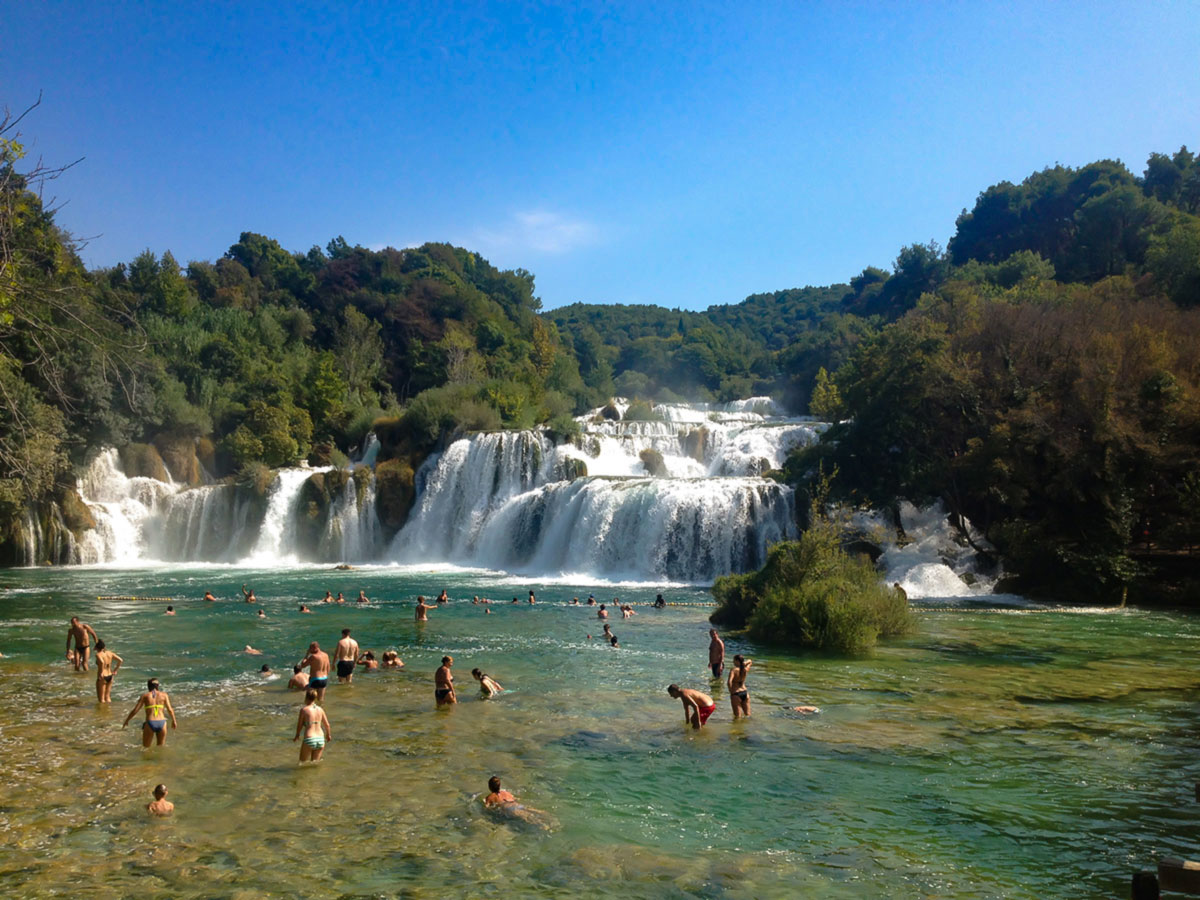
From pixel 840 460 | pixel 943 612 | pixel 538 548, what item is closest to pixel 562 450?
pixel 538 548

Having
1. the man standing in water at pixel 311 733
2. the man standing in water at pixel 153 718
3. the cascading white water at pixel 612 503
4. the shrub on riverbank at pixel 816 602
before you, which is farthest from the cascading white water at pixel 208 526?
the man standing in water at pixel 311 733

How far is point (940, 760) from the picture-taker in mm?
10062

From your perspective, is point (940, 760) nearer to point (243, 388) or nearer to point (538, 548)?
point (538, 548)

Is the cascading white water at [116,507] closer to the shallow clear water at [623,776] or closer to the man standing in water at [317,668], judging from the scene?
the shallow clear water at [623,776]

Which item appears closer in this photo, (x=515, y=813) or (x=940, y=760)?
(x=515, y=813)

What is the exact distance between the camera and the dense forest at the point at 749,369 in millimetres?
23641

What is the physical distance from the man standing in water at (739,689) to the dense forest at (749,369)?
8401 mm

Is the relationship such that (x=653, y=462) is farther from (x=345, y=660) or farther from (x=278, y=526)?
(x=345, y=660)

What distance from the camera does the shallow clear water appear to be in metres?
7.16

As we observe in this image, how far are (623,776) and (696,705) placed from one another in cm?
217

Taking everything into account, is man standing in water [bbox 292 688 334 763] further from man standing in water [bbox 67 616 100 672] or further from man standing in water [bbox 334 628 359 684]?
man standing in water [bbox 67 616 100 672]

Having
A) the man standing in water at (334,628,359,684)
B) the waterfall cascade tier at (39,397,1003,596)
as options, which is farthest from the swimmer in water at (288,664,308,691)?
the waterfall cascade tier at (39,397,1003,596)

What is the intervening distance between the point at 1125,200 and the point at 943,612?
41.0m

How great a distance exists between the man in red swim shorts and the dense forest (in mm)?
7704
